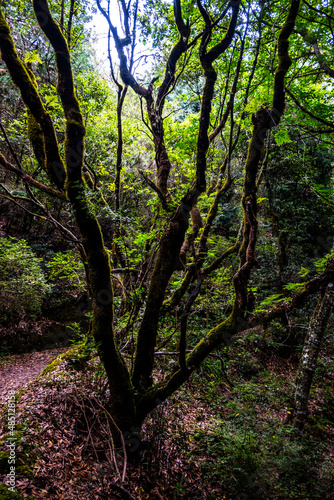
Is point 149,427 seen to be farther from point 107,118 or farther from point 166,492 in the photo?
point 107,118

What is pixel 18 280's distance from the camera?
8.78 meters

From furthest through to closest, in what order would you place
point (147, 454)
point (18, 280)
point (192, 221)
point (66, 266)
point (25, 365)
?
1. point (18, 280)
2. point (25, 365)
3. point (192, 221)
4. point (66, 266)
5. point (147, 454)

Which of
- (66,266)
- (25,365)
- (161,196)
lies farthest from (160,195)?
(25,365)

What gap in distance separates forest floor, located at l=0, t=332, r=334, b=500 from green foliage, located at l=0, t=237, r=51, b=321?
15.3ft

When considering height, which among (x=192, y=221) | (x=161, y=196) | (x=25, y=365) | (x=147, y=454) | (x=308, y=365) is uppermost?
(x=161, y=196)

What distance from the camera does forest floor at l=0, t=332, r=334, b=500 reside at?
3.09m

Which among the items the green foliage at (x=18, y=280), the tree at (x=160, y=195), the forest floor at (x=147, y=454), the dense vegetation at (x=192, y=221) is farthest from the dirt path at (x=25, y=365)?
the tree at (x=160, y=195)

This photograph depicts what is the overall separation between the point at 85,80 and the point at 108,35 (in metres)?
6.47

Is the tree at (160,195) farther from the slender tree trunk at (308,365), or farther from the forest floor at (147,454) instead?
the slender tree trunk at (308,365)

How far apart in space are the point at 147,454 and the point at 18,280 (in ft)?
24.4

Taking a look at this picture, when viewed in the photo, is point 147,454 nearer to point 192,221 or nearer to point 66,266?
point 66,266

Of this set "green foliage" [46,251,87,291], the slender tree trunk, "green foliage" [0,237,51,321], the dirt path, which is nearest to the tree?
"green foliage" [46,251,87,291]

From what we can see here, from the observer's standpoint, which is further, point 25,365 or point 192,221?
point 25,365

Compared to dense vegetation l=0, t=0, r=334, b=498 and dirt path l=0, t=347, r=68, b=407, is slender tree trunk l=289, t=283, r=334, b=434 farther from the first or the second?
dirt path l=0, t=347, r=68, b=407
